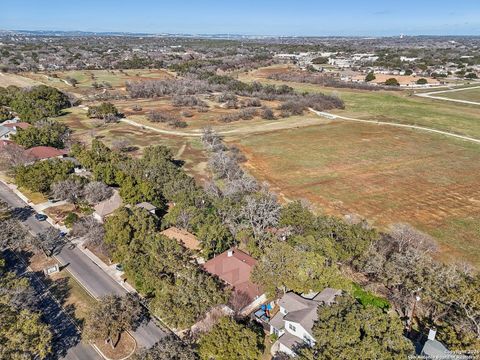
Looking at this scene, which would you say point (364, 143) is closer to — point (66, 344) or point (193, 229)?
point (193, 229)

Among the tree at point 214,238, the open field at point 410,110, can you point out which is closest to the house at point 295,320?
the tree at point 214,238

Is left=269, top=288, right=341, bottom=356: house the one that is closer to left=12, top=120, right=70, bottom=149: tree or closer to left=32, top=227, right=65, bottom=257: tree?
left=32, top=227, right=65, bottom=257: tree

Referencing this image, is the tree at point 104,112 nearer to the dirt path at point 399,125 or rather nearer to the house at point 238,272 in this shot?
the dirt path at point 399,125

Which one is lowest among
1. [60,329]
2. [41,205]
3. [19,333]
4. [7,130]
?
[41,205]

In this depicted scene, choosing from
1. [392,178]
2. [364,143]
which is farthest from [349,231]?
[364,143]

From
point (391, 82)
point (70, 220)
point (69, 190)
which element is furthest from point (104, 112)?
point (391, 82)

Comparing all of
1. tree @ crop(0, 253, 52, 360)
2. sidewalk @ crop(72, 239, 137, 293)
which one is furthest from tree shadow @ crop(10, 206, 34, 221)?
tree @ crop(0, 253, 52, 360)

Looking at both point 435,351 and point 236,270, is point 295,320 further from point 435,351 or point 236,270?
point 435,351
